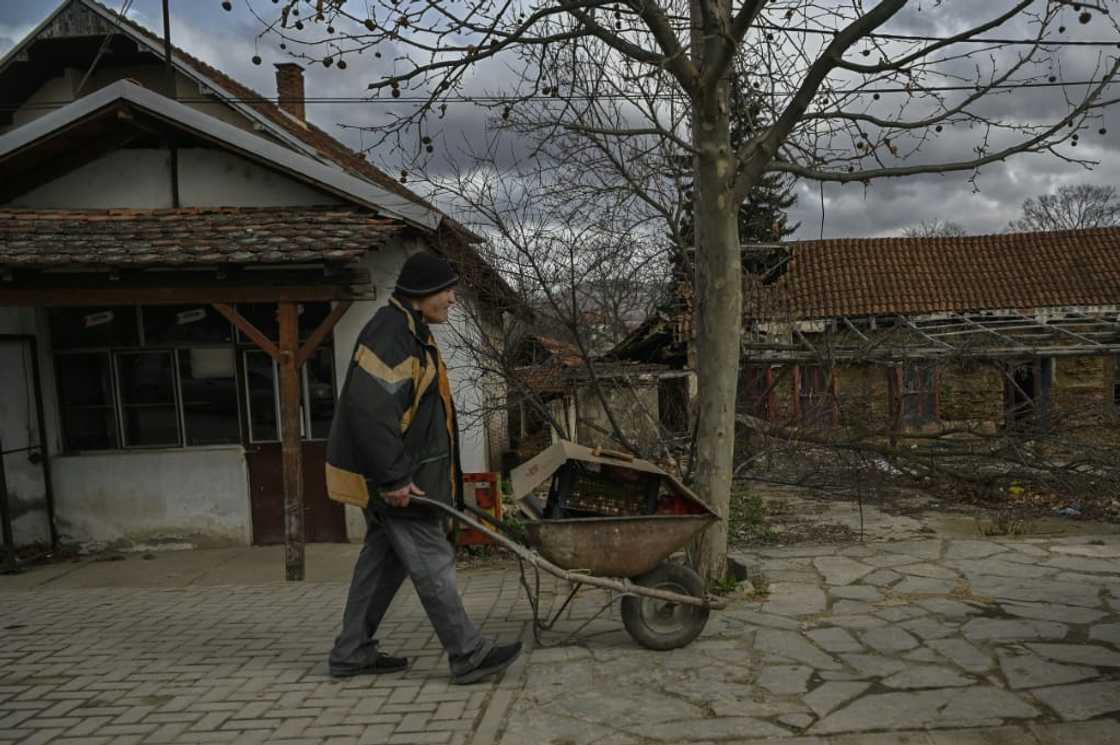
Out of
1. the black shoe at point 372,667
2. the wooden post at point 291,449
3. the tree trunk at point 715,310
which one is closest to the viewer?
the black shoe at point 372,667

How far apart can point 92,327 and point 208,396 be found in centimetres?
144

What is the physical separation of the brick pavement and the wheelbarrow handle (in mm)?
697

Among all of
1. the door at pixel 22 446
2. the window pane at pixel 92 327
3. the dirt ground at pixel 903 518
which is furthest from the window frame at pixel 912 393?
the door at pixel 22 446

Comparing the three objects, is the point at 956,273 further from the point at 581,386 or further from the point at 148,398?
the point at 148,398

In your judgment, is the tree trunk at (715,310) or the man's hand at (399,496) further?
the tree trunk at (715,310)

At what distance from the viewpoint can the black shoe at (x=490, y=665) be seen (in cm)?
429

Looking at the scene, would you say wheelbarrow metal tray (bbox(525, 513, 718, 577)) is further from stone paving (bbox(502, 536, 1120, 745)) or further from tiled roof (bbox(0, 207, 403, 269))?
tiled roof (bbox(0, 207, 403, 269))

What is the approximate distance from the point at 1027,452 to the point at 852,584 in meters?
3.36

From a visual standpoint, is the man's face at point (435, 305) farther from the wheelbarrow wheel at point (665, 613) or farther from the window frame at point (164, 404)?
the window frame at point (164, 404)

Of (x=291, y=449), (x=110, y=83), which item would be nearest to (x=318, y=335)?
(x=291, y=449)

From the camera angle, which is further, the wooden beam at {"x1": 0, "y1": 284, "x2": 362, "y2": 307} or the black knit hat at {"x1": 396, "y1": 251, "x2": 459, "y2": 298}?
the wooden beam at {"x1": 0, "y1": 284, "x2": 362, "y2": 307}

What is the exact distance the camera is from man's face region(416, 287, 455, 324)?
438cm

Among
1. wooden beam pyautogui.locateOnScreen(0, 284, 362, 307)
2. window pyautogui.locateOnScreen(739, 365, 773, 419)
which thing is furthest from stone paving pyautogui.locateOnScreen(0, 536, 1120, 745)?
window pyautogui.locateOnScreen(739, 365, 773, 419)

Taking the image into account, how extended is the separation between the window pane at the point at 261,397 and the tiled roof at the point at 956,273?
1317 centimetres
